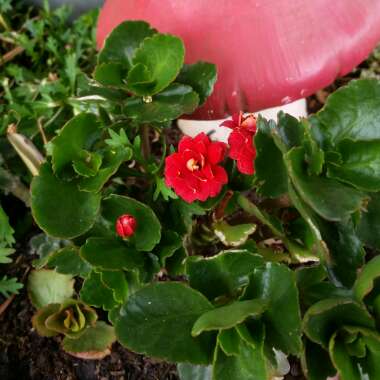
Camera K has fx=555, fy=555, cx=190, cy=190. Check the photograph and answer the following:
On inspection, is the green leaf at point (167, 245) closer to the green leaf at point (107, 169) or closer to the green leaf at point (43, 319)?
the green leaf at point (107, 169)

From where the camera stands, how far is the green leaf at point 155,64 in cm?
74

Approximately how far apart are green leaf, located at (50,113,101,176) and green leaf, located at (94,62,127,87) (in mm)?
53

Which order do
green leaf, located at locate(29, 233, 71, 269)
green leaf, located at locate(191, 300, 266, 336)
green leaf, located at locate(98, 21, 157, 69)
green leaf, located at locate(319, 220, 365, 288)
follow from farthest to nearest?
1. green leaf, located at locate(29, 233, 71, 269)
2. green leaf, located at locate(98, 21, 157, 69)
3. green leaf, located at locate(319, 220, 365, 288)
4. green leaf, located at locate(191, 300, 266, 336)

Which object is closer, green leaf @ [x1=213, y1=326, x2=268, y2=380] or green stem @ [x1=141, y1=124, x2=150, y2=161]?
green leaf @ [x1=213, y1=326, x2=268, y2=380]

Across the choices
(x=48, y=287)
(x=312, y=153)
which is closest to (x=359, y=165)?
(x=312, y=153)

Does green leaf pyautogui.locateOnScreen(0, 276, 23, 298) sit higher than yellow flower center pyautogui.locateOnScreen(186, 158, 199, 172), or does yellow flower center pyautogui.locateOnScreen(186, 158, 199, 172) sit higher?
yellow flower center pyautogui.locateOnScreen(186, 158, 199, 172)

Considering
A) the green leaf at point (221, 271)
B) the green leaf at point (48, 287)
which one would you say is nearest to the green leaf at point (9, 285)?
the green leaf at point (48, 287)

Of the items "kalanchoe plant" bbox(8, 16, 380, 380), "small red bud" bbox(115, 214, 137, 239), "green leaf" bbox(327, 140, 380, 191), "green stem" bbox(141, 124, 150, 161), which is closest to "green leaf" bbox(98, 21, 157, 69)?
"kalanchoe plant" bbox(8, 16, 380, 380)

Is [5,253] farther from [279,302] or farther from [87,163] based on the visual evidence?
[279,302]

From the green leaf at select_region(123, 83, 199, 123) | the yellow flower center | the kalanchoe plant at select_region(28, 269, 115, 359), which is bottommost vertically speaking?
the kalanchoe plant at select_region(28, 269, 115, 359)

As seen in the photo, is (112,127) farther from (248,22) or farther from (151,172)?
(248,22)

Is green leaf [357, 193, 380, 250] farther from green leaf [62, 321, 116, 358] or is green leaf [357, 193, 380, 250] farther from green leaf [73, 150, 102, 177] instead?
green leaf [62, 321, 116, 358]

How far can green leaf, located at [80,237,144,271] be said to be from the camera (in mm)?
727

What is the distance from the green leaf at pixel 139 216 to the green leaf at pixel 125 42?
0.20 metres
